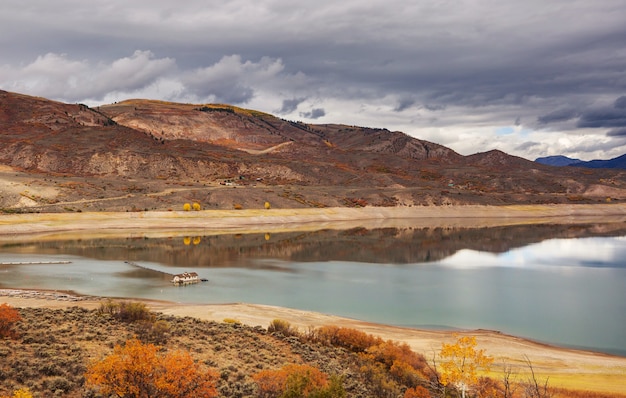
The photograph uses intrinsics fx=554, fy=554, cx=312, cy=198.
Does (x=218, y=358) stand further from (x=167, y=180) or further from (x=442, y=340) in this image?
(x=167, y=180)

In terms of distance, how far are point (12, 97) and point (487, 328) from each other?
678ft

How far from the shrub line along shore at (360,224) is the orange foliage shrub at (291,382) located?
9379 mm

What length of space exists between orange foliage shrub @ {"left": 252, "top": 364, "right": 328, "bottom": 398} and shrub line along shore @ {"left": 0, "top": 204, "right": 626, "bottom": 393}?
369 inches

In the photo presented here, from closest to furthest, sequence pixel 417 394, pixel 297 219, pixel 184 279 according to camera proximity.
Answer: pixel 417 394 < pixel 184 279 < pixel 297 219

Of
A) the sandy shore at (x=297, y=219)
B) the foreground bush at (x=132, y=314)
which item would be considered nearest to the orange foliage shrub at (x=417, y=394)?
the foreground bush at (x=132, y=314)

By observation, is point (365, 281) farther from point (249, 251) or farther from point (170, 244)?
point (170, 244)

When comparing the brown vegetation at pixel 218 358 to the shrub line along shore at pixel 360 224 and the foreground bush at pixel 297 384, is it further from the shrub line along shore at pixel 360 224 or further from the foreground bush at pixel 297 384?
the shrub line along shore at pixel 360 224

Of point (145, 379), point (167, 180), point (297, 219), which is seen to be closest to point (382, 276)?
point (145, 379)

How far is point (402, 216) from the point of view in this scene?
128m

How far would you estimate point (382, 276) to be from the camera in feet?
174

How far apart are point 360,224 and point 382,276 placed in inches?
2282

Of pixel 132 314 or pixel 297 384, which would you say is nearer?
pixel 297 384

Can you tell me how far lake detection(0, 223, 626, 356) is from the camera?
3656 cm

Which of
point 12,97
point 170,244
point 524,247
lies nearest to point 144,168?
point 12,97
